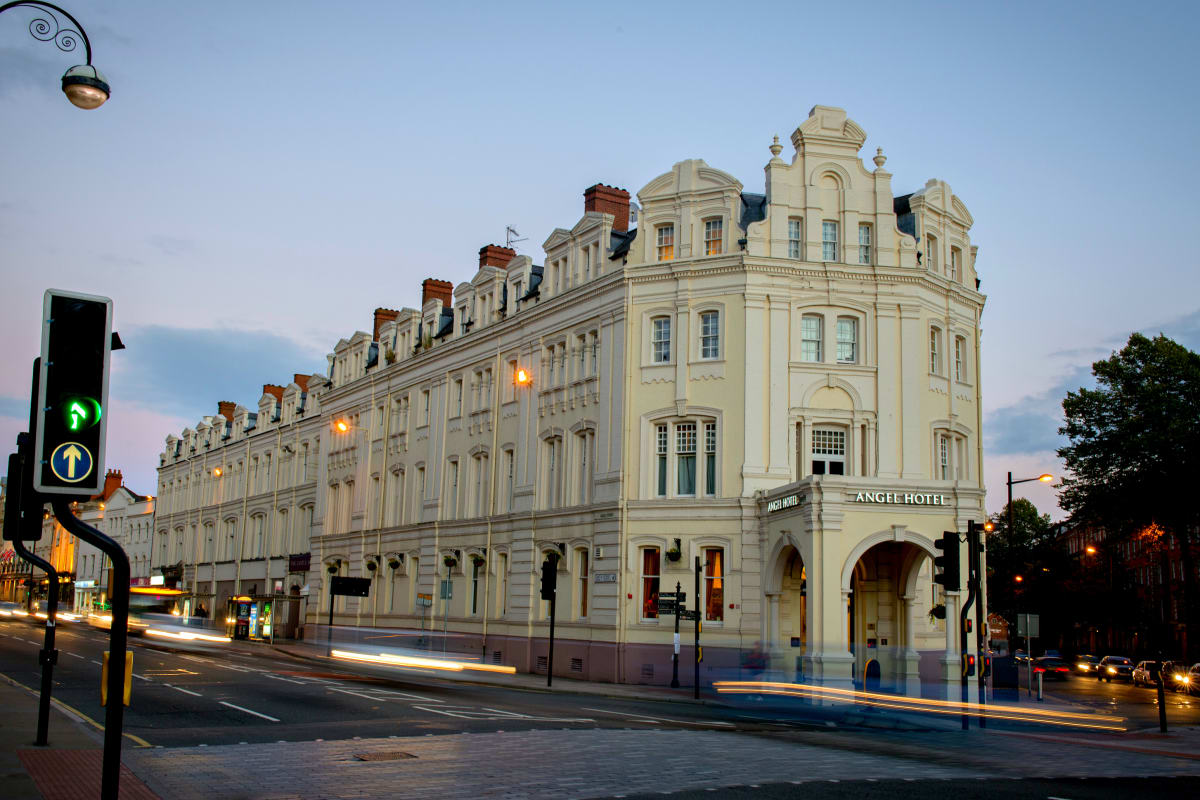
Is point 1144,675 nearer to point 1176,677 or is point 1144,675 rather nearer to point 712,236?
point 1176,677

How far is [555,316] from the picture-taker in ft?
138

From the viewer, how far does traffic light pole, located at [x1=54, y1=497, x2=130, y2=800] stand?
7875 millimetres

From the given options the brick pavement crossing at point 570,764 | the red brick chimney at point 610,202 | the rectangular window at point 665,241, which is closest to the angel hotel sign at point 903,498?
the rectangular window at point 665,241

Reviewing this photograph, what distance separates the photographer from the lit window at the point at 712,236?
1463 inches

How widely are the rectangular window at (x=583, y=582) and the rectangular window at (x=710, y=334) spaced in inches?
337

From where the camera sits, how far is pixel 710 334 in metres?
36.9

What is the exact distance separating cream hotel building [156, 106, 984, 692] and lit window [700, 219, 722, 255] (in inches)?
3.0

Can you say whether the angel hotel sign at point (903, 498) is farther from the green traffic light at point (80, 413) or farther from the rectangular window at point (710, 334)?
the green traffic light at point (80, 413)

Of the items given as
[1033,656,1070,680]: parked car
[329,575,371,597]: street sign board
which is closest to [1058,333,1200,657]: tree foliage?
[1033,656,1070,680]: parked car

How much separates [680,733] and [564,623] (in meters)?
20.3

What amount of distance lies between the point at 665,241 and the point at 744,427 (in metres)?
7.34

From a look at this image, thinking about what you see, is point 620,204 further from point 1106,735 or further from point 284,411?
point 284,411

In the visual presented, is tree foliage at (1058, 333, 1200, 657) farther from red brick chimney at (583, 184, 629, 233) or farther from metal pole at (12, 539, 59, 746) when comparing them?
metal pole at (12, 539, 59, 746)

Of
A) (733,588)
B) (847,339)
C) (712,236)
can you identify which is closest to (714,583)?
(733,588)
